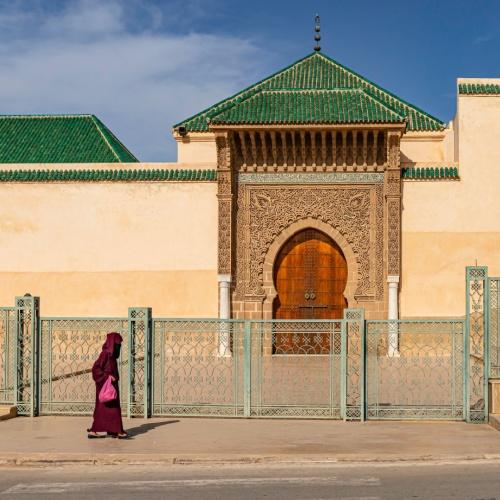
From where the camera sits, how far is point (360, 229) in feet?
59.9

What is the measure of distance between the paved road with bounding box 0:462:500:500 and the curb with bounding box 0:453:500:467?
0.10 meters

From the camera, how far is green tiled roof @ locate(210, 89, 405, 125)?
17.7 metres

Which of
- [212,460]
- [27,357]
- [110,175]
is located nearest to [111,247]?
[110,175]

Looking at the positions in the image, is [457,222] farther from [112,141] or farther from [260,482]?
[260,482]

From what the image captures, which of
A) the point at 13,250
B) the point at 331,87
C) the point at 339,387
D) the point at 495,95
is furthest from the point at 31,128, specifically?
the point at 339,387

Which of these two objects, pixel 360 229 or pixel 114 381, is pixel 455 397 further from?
pixel 360 229

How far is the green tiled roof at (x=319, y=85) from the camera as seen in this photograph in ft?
65.4

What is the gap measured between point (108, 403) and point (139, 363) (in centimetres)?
152

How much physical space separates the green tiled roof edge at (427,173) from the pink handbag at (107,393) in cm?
1091

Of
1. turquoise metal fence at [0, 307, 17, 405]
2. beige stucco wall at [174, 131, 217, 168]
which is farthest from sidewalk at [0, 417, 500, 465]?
beige stucco wall at [174, 131, 217, 168]

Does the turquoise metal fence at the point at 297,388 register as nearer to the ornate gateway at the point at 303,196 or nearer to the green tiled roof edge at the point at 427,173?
the ornate gateway at the point at 303,196

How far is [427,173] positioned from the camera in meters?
18.1

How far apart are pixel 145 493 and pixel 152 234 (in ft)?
40.3

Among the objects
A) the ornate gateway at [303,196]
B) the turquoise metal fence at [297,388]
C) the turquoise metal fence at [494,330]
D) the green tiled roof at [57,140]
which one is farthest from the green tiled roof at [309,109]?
the turquoise metal fence at [494,330]
